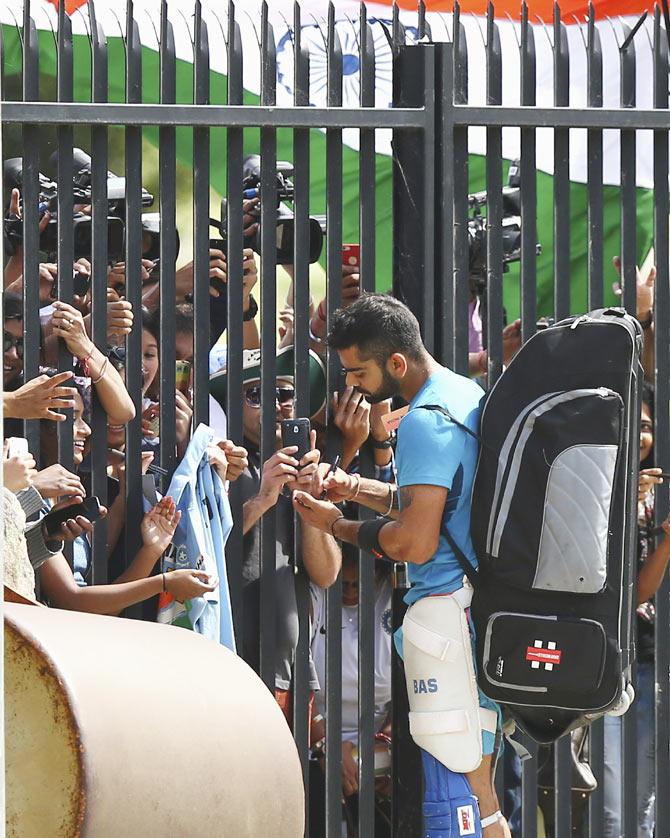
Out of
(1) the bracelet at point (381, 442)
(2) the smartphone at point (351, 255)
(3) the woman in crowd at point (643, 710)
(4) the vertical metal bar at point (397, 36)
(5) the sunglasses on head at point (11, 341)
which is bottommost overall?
(3) the woman in crowd at point (643, 710)

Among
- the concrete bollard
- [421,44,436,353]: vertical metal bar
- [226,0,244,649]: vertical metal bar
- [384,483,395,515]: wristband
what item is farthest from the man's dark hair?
the concrete bollard

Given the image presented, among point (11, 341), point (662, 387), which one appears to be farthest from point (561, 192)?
point (11, 341)

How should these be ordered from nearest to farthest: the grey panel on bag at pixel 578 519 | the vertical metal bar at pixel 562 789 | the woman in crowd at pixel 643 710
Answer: the grey panel on bag at pixel 578 519, the vertical metal bar at pixel 562 789, the woman in crowd at pixel 643 710

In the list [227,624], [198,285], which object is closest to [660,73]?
[198,285]

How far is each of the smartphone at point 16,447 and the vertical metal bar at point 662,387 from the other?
6.68ft

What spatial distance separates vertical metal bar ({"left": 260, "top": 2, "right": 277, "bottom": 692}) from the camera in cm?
439

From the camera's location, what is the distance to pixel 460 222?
177 inches

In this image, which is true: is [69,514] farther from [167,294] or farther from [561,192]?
[561,192]

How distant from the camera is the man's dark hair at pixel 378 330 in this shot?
4156 millimetres

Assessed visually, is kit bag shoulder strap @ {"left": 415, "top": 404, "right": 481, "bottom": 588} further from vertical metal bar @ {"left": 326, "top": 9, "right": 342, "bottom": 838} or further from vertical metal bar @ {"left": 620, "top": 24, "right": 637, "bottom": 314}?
vertical metal bar @ {"left": 620, "top": 24, "right": 637, "bottom": 314}

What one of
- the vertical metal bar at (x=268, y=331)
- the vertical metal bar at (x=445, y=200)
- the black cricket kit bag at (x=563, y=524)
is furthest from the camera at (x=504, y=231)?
the black cricket kit bag at (x=563, y=524)

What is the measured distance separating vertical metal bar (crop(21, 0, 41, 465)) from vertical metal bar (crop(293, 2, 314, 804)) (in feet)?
2.63

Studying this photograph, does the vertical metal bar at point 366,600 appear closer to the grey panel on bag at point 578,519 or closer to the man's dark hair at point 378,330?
the man's dark hair at point 378,330

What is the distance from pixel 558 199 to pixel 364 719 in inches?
70.6
